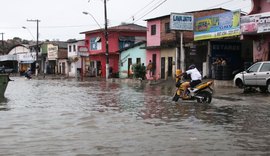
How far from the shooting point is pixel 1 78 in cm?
2095

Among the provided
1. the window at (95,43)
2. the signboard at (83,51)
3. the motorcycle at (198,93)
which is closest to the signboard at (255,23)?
the motorcycle at (198,93)

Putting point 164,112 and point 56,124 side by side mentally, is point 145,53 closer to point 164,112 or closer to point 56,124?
point 164,112

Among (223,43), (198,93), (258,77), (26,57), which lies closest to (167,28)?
(223,43)

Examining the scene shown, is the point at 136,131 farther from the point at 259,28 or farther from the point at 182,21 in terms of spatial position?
the point at 182,21

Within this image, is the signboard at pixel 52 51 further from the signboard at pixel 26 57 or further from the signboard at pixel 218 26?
the signboard at pixel 218 26

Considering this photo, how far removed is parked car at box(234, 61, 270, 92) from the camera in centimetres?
2131

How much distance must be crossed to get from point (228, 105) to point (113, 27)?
39967mm

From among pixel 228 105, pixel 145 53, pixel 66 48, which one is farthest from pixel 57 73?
pixel 228 105

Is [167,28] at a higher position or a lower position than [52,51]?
higher

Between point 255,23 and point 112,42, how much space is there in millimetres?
30789

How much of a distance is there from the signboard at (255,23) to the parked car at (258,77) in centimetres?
331

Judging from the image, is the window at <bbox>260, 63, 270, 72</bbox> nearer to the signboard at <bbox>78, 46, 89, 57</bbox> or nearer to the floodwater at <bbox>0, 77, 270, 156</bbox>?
the floodwater at <bbox>0, 77, 270, 156</bbox>

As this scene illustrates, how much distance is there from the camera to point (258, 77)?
853 inches

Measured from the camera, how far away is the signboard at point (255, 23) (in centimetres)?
2431
